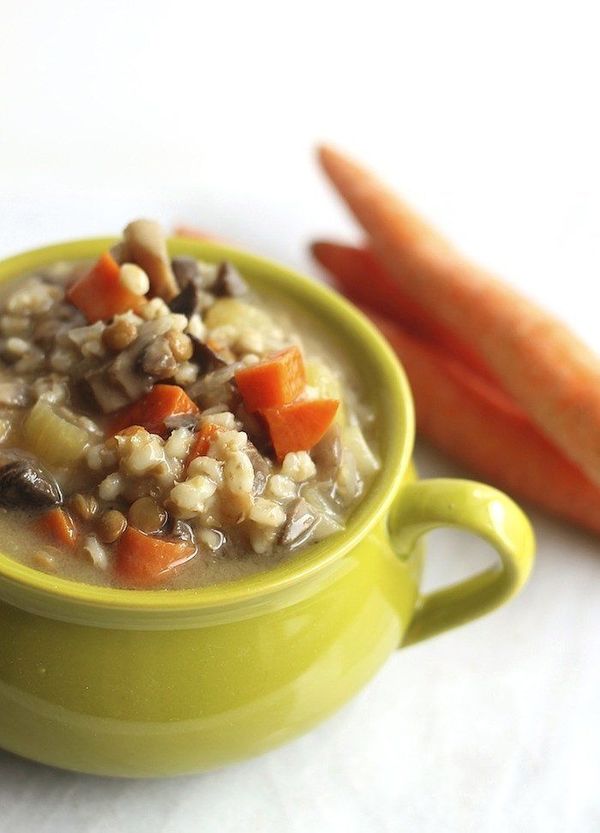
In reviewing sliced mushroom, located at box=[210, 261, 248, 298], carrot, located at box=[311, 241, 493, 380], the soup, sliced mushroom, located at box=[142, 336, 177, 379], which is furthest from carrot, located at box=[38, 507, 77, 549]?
carrot, located at box=[311, 241, 493, 380]

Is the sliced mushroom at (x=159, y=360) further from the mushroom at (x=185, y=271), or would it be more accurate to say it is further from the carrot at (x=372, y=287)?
the carrot at (x=372, y=287)

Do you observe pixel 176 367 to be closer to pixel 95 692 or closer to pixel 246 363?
pixel 246 363

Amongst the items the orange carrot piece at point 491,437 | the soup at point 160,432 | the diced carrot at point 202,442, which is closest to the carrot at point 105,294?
the soup at point 160,432

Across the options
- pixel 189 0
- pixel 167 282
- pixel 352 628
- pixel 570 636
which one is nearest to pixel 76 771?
pixel 352 628

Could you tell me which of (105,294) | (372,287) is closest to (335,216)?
(372,287)

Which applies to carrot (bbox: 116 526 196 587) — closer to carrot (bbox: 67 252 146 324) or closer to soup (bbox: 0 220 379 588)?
soup (bbox: 0 220 379 588)

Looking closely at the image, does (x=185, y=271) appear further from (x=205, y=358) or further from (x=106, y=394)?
(x=106, y=394)
